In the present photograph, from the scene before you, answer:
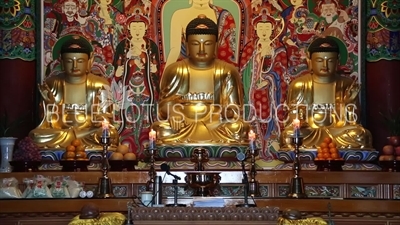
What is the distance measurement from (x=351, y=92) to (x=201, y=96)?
153cm

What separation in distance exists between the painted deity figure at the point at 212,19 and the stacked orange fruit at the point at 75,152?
5.94 feet

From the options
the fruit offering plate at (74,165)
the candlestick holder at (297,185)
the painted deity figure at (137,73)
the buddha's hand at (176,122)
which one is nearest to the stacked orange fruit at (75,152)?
the fruit offering plate at (74,165)

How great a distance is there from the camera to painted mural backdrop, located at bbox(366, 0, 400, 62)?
28.8ft

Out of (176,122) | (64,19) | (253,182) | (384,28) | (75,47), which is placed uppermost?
(64,19)

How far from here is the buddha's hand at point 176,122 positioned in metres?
8.38

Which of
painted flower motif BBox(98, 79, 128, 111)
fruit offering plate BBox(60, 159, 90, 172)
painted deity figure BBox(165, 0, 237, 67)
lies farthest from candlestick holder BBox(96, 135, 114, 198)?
painted deity figure BBox(165, 0, 237, 67)

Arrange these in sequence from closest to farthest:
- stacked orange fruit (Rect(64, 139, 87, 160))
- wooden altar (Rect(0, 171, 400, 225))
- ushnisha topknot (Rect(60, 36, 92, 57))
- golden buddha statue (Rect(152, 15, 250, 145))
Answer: wooden altar (Rect(0, 171, 400, 225)) < stacked orange fruit (Rect(64, 139, 87, 160)) < golden buddha statue (Rect(152, 15, 250, 145)) < ushnisha topknot (Rect(60, 36, 92, 57))

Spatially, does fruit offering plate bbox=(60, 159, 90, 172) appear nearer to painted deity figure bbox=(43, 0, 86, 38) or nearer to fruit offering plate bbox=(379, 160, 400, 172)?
painted deity figure bbox=(43, 0, 86, 38)

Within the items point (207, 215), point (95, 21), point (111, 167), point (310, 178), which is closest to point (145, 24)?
point (95, 21)

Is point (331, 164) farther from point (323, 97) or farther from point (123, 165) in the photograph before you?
point (123, 165)

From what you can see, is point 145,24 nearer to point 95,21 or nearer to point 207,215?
point 95,21

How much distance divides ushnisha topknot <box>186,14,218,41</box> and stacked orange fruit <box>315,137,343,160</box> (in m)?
1.71

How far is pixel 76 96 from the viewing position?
29.0 ft

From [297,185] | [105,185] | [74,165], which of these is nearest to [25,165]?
[74,165]
